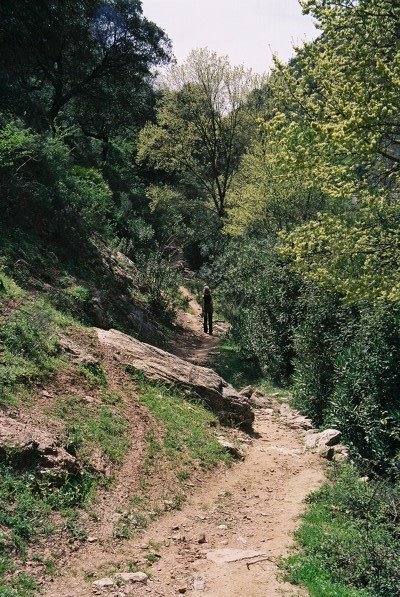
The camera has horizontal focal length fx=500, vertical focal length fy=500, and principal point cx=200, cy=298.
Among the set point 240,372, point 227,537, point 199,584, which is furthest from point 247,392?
point 199,584

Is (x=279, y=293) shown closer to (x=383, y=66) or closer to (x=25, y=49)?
(x=383, y=66)

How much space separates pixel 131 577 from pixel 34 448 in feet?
6.43

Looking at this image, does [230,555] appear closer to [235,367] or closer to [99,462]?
[99,462]

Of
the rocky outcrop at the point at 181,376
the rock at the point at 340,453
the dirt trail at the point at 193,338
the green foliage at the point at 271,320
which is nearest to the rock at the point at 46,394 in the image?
the rocky outcrop at the point at 181,376

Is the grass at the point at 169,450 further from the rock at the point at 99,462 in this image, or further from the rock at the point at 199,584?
the rock at the point at 199,584

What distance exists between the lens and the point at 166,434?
28.9ft

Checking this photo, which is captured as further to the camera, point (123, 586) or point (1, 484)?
point (1, 484)

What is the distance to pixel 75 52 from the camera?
23391 mm

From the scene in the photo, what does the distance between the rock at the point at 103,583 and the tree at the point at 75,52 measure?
15.6m

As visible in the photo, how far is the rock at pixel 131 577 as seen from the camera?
17.5ft

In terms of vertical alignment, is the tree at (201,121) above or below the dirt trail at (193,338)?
above

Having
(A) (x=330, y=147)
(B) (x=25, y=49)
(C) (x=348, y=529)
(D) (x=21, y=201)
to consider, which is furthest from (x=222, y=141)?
(C) (x=348, y=529)

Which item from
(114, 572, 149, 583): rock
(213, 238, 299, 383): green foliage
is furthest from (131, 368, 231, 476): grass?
(213, 238, 299, 383): green foliage

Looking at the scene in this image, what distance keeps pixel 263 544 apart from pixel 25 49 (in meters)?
18.6
